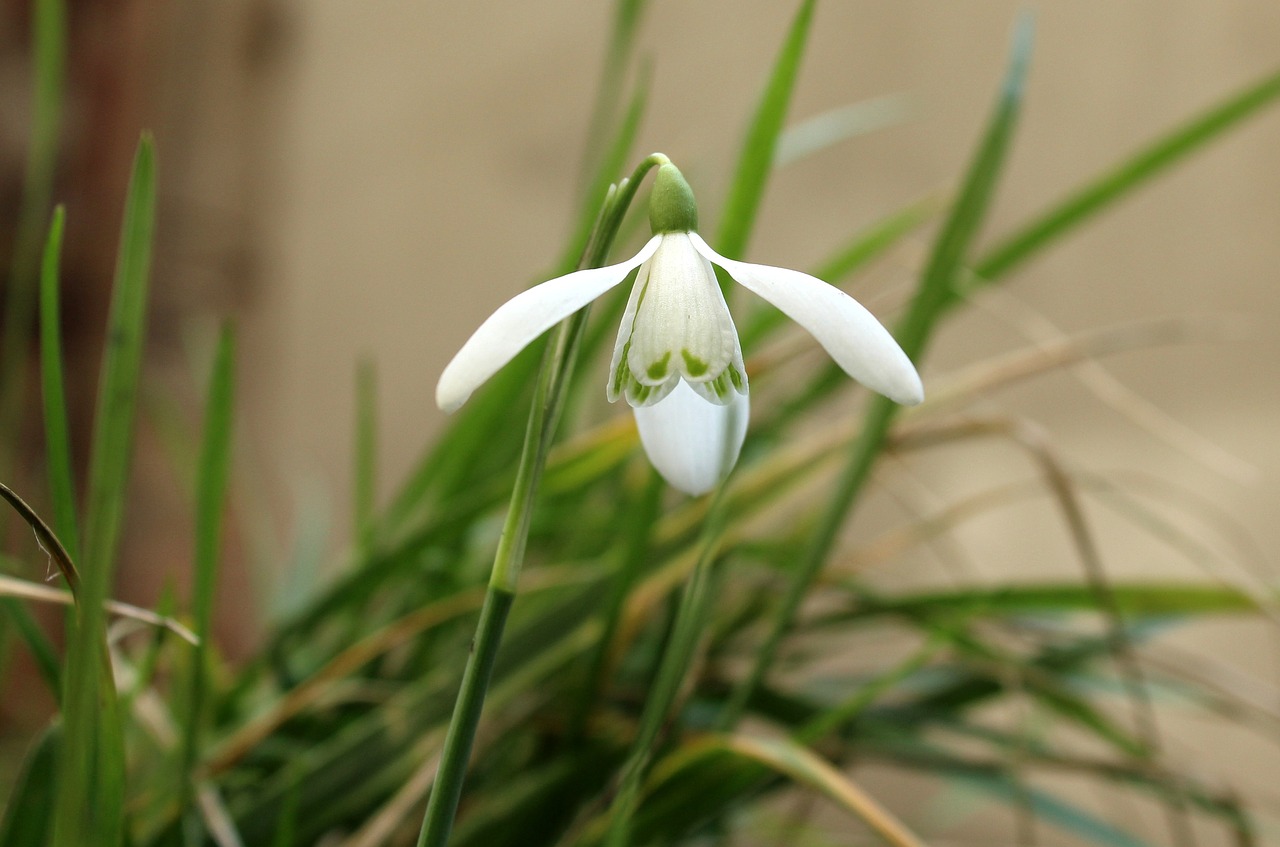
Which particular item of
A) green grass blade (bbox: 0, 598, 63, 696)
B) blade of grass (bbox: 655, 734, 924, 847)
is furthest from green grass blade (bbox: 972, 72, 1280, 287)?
green grass blade (bbox: 0, 598, 63, 696)

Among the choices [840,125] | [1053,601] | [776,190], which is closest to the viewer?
[1053,601]

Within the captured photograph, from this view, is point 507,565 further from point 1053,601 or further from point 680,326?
point 1053,601

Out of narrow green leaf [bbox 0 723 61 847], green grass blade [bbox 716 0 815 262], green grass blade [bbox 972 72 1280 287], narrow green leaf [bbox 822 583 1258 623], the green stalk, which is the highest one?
green grass blade [bbox 972 72 1280 287]

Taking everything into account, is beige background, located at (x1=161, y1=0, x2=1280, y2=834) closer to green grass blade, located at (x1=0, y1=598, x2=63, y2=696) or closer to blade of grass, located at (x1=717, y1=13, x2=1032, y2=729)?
blade of grass, located at (x1=717, y1=13, x2=1032, y2=729)

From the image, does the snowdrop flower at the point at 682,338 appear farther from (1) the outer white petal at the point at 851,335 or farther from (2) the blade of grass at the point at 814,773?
(2) the blade of grass at the point at 814,773

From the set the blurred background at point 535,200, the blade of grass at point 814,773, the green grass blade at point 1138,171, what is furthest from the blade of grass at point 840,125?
the blade of grass at point 814,773

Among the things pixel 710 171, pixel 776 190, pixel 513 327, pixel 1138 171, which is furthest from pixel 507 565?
pixel 776 190
